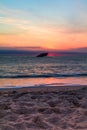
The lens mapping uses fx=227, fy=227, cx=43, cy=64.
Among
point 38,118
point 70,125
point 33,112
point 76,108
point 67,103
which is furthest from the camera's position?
point 67,103

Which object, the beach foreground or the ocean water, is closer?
the beach foreground

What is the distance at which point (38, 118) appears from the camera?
4375mm

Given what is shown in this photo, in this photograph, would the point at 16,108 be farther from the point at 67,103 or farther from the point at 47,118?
the point at 67,103

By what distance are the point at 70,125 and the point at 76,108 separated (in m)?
1.27

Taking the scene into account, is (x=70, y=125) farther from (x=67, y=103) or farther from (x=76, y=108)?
(x=67, y=103)

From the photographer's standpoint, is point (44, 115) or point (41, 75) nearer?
point (44, 115)

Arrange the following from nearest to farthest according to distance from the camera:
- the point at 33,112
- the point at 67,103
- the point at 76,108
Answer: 1. the point at 33,112
2. the point at 76,108
3. the point at 67,103

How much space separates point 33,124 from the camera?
4.08 meters

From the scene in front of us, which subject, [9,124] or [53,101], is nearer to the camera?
[9,124]

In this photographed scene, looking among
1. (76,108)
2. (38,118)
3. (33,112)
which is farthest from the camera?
(76,108)

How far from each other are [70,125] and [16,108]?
5.23ft

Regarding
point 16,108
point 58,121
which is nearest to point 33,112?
point 16,108

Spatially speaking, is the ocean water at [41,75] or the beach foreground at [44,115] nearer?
the beach foreground at [44,115]

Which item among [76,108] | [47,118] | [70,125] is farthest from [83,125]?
[76,108]
